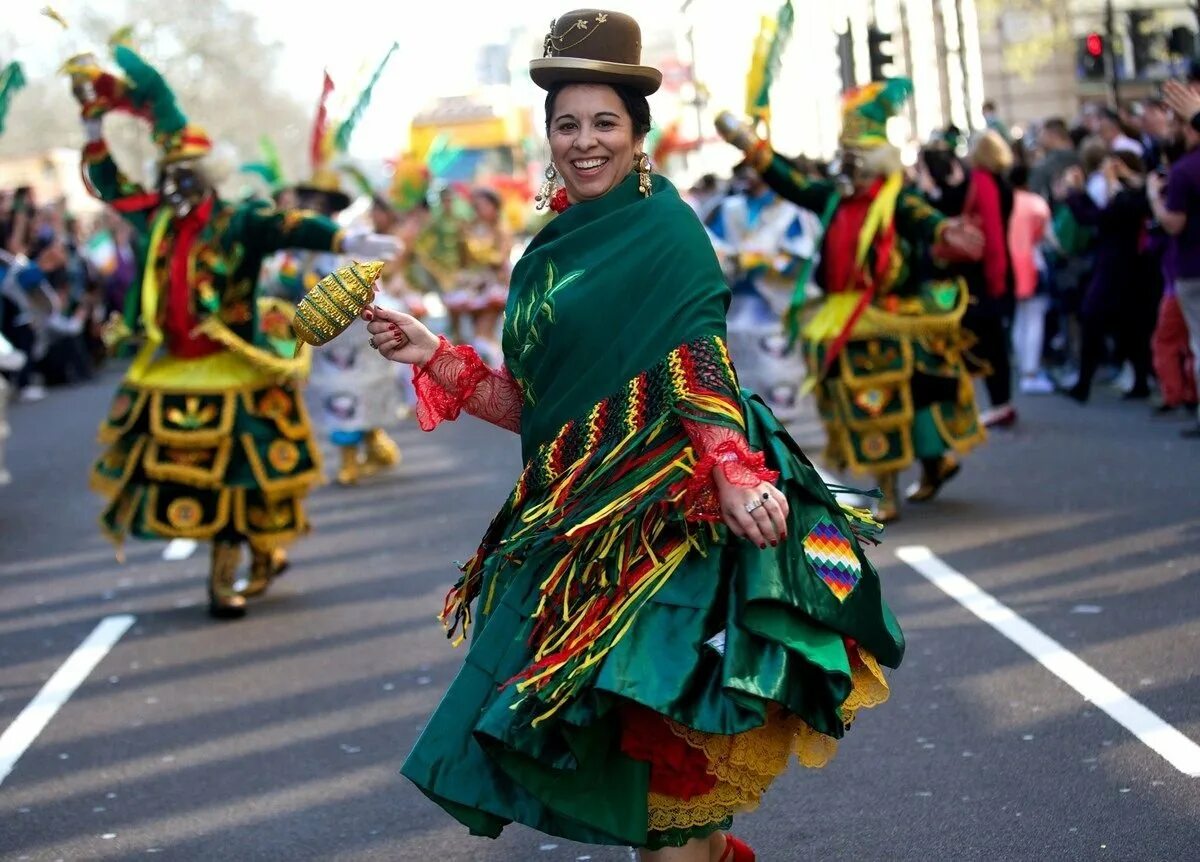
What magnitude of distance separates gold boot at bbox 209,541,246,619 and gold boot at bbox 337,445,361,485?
14.8ft

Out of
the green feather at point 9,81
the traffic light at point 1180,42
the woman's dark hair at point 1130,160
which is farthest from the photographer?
the traffic light at point 1180,42

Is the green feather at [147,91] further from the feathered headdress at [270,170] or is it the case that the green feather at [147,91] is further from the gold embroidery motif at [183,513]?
the feathered headdress at [270,170]

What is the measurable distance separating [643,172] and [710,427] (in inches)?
22.2

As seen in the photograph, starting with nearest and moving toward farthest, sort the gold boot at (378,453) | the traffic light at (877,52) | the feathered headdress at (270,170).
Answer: the gold boot at (378,453)
the feathered headdress at (270,170)
the traffic light at (877,52)

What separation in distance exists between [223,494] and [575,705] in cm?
509

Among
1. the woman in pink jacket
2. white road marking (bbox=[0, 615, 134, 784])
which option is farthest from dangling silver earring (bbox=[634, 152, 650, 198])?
the woman in pink jacket

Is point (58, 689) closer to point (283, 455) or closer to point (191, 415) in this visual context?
point (191, 415)

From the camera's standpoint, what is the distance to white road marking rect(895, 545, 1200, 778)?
547 centimetres

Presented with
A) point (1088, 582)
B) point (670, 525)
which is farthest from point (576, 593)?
point (1088, 582)

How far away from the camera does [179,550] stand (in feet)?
35.2

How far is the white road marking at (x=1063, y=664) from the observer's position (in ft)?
17.9

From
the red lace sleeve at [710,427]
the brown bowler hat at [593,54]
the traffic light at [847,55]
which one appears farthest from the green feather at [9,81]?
the traffic light at [847,55]

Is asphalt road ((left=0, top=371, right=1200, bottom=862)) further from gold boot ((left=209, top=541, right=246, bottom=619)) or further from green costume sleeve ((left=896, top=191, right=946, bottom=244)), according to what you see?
green costume sleeve ((left=896, top=191, right=946, bottom=244))

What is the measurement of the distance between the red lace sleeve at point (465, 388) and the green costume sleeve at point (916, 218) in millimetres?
5265
